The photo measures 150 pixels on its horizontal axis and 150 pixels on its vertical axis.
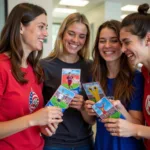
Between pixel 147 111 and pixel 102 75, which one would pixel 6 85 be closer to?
pixel 102 75

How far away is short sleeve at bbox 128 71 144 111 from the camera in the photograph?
142 cm

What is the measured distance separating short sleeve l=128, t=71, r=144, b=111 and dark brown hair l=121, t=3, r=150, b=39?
289mm

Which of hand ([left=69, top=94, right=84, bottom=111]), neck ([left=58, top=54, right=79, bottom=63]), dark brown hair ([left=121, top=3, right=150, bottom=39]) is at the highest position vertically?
dark brown hair ([left=121, top=3, right=150, bottom=39])

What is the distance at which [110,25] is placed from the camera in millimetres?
Result: 1588

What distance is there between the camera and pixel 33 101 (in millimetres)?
1329

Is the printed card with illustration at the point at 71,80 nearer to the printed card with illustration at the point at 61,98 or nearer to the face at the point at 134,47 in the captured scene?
the printed card with illustration at the point at 61,98

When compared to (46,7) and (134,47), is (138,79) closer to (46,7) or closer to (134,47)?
(134,47)

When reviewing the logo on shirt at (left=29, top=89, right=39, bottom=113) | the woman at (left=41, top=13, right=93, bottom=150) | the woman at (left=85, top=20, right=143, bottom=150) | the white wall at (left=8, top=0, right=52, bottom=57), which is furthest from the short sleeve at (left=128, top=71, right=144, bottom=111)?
the white wall at (left=8, top=0, right=52, bottom=57)

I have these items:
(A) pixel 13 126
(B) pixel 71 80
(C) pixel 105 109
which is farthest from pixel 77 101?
(A) pixel 13 126

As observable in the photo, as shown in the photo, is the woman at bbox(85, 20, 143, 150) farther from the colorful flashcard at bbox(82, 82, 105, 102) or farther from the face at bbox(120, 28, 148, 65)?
the face at bbox(120, 28, 148, 65)

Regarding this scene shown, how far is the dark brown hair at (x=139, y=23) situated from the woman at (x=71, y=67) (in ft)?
1.47

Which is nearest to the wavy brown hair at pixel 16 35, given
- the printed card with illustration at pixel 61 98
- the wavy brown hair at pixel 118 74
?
the printed card with illustration at pixel 61 98

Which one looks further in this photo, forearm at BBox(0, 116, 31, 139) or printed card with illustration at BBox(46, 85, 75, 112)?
printed card with illustration at BBox(46, 85, 75, 112)

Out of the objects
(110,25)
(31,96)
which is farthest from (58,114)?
(110,25)
